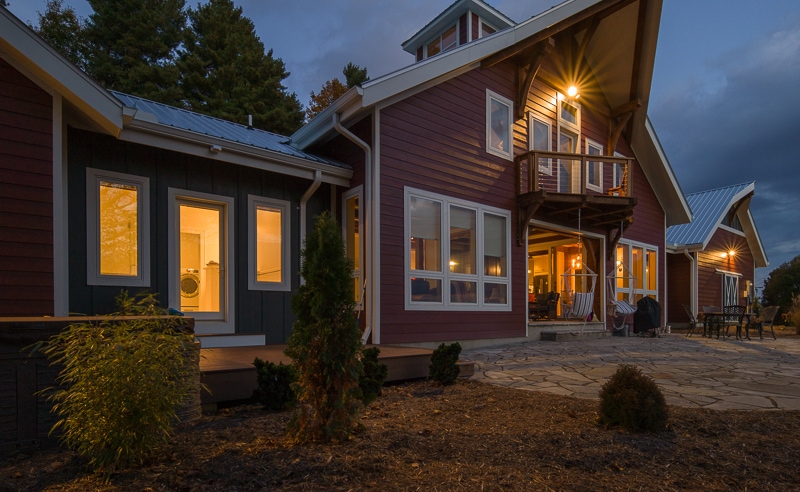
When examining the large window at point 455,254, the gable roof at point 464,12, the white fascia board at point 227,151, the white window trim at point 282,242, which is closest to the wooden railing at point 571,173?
the large window at point 455,254

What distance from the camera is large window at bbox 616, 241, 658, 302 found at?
13.1 meters

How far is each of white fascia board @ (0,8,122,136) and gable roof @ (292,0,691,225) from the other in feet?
10.4

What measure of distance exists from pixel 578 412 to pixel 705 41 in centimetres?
14564

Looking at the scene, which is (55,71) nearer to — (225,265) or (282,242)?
(225,265)

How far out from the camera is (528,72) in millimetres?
9766

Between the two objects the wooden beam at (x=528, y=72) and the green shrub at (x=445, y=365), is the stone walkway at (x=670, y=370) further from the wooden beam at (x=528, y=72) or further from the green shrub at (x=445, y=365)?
the wooden beam at (x=528, y=72)

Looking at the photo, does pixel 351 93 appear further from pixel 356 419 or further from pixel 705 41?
pixel 705 41

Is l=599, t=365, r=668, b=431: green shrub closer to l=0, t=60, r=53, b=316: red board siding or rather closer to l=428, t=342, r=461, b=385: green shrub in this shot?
l=428, t=342, r=461, b=385: green shrub

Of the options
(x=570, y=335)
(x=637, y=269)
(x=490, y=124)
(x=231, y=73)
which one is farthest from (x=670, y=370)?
(x=231, y=73)

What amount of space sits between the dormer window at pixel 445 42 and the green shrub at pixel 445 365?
806 cm

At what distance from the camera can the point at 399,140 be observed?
7801 millimetres

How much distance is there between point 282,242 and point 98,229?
240 centimetres

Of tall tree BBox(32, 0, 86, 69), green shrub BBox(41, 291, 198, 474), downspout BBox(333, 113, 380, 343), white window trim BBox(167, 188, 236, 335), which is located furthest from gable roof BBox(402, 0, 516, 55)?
tall tree BBox(32, 0, 86, 69)

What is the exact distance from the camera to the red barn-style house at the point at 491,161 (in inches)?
300
